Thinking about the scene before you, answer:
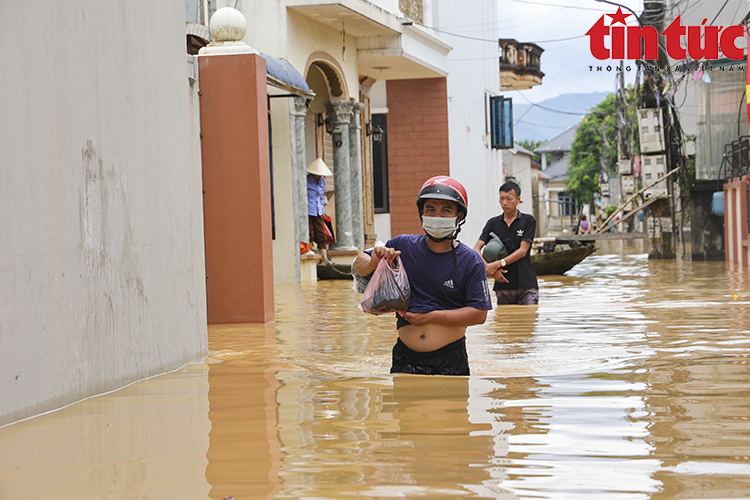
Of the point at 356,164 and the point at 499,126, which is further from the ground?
the point at 499,126

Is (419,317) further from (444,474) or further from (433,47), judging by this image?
(433,47)

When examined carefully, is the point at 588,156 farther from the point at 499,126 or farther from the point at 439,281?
the point at 439,281

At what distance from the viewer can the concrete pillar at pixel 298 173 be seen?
17.0 metres

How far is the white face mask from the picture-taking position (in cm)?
520

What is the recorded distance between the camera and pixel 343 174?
67.8 feet

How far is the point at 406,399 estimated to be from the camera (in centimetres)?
510

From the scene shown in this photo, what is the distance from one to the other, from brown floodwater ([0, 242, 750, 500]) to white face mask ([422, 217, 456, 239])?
2.85 feet

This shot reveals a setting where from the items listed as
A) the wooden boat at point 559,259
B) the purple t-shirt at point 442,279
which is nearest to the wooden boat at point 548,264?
the wooden boat at point 559,259

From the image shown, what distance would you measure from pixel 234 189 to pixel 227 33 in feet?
5.60

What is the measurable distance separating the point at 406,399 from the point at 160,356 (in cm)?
219

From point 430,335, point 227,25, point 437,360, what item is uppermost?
point 227,25

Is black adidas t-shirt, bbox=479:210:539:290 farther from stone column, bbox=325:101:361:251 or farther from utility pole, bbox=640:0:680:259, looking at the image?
utility pole, bbox=640:0:680:259

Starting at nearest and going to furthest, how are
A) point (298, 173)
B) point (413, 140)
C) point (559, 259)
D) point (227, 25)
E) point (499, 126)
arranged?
point (227, 25) → point (298, 173) → point (559, 259) → point (413, 140) → point (499, 126)

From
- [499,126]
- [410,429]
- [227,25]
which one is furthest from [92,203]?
[499,126]
